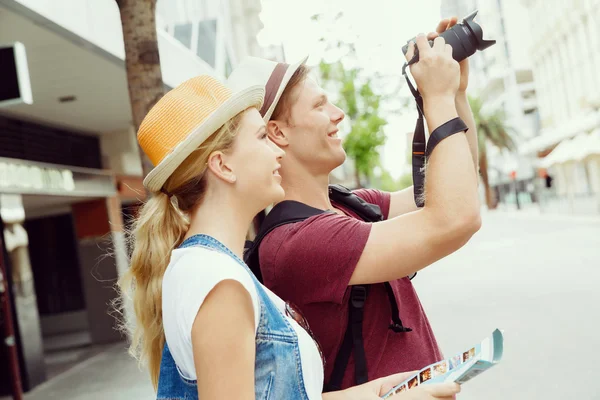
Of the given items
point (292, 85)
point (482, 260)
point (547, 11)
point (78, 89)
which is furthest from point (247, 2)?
point (292, 85)

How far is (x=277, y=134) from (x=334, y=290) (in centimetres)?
56

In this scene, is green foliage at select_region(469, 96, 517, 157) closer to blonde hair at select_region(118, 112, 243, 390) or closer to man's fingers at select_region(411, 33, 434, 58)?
man's fingers at select_region(411, 33, 434, 58)

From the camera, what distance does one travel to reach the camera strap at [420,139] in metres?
1.75

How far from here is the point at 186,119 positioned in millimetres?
1753

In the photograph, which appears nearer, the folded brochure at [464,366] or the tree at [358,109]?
the folded brochure at [464,366]

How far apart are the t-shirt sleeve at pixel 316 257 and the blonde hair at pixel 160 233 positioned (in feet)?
0.87

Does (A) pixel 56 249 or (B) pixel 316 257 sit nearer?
(B) pixel 316 257

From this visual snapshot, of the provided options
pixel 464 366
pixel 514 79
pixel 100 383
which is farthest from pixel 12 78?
pixel 514 79

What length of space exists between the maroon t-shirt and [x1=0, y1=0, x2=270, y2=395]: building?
3.39 m

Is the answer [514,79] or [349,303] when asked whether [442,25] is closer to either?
[349,303]

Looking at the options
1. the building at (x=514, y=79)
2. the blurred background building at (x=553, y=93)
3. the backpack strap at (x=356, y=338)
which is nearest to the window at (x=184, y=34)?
the blurred background building at (x=553, y=93)

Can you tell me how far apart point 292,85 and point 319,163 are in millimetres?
261

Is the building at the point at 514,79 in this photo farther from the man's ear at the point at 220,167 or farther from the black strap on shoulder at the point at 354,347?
the man's ear at the point at 220,167

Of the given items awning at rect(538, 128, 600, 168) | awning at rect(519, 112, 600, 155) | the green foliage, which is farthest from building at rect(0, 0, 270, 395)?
the green foliage
